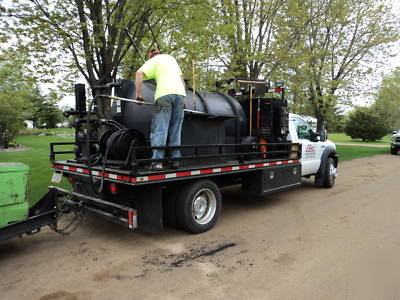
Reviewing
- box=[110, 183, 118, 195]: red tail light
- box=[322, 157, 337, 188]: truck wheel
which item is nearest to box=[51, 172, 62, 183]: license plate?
box=[110, 183, 118, 195]: red tail light

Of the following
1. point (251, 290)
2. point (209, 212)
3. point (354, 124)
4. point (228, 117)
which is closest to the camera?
point (251, 290)

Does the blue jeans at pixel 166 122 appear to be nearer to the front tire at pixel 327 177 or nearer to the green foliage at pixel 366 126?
the front tire at pixel 327 177

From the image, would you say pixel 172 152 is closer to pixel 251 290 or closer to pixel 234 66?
pixel 251 290

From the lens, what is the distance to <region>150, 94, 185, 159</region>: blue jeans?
4.72 metres

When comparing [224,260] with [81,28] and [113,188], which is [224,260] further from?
[81,28]

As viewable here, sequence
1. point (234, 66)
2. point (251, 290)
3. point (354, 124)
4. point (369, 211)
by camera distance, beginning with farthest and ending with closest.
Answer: point (354, 124)
point (234, 66)
point (369, 211)
point (251, 290)

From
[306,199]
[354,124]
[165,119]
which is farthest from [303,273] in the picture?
[354,124]

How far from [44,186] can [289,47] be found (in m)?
10.9

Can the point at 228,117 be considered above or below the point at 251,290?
above

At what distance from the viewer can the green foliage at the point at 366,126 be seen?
38.2m

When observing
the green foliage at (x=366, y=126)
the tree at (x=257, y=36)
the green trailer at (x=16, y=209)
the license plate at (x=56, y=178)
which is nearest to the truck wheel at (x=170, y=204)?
the green trailer at (x=16, y=209)

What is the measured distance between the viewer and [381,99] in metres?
21.1

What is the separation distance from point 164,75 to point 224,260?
9.34 ft

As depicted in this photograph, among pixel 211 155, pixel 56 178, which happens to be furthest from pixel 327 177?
pixel 56 178
